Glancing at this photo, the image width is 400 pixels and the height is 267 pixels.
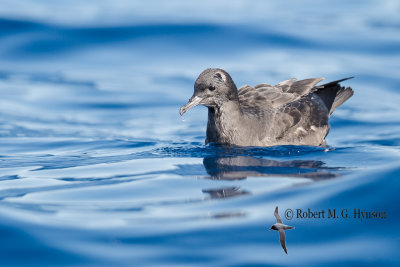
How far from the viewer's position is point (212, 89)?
23.2 feet

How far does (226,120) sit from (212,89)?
394 millimetres

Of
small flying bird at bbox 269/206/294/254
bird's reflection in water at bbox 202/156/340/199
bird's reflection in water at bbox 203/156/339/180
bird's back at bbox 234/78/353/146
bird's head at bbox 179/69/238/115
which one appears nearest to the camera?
small flying bird at bbox 269/206/294/254

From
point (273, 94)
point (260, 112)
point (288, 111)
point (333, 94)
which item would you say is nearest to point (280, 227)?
point (260, 112)

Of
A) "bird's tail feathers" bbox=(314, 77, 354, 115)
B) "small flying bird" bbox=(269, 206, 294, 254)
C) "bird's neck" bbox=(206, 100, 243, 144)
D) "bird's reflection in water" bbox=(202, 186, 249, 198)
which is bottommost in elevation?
"small flying bird" bbox=(269, 206, 294, 254)

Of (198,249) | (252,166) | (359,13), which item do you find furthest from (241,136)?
(359,13)

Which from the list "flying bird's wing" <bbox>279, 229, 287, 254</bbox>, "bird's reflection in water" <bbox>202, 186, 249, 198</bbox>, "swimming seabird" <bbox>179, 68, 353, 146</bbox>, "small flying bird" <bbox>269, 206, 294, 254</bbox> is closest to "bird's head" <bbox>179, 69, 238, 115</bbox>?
"swimming seabird" <bbox>179, 68, 353, 146</bbox>

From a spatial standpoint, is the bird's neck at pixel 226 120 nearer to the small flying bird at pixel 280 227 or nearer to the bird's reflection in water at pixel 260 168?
the bird's reflection in water at pixel 260 168

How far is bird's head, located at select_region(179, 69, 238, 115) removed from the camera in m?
7.01

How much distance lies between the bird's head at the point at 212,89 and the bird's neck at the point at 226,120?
8 cm

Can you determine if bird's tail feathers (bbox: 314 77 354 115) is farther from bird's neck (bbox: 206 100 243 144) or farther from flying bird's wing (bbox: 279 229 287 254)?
flying bird's wing (bbox: 279 229 287 254)

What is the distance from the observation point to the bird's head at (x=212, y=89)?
701cm

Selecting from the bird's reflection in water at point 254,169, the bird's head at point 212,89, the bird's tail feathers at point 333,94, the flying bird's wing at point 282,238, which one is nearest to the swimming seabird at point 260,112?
the bird's head at point 212,89

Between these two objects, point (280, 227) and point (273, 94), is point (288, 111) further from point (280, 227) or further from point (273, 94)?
point (280, 227)

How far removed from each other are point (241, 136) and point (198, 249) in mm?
3027
